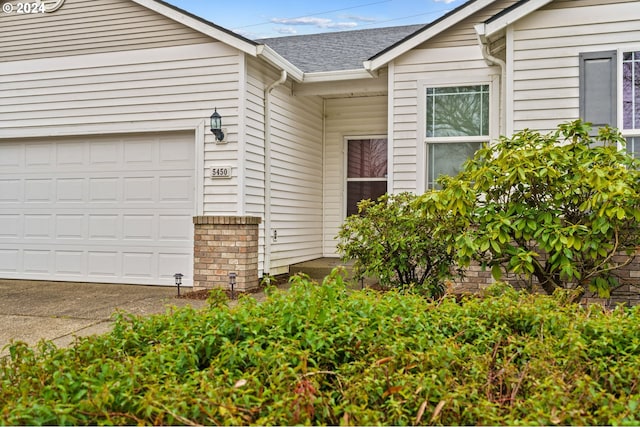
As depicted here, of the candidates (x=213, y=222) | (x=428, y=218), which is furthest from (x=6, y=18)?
(x=428, y=218)

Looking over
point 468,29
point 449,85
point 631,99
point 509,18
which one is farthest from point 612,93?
point 468,29

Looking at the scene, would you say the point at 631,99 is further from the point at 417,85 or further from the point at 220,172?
the point at 220,172

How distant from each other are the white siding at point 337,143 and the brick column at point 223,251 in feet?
9.09

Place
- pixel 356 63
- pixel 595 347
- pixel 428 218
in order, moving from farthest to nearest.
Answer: pixel 356 63 < pixel 428 218 < pixel 595 347

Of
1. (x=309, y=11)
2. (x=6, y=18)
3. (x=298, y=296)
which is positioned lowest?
(x=298, y=296)

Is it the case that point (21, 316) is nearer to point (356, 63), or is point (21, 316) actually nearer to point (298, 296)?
point (298, 296)

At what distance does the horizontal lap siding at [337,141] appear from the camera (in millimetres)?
9883

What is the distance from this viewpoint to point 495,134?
23.7 ft

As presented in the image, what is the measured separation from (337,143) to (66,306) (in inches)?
216

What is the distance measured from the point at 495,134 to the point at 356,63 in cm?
277

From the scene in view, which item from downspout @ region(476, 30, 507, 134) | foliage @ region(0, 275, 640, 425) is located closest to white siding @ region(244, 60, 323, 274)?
downspout @ region(476, 30, 507, 134)

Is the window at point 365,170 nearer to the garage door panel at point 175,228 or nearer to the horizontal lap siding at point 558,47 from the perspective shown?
the garage door panel at point 175,228

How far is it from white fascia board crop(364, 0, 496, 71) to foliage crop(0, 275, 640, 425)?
5108 mm
